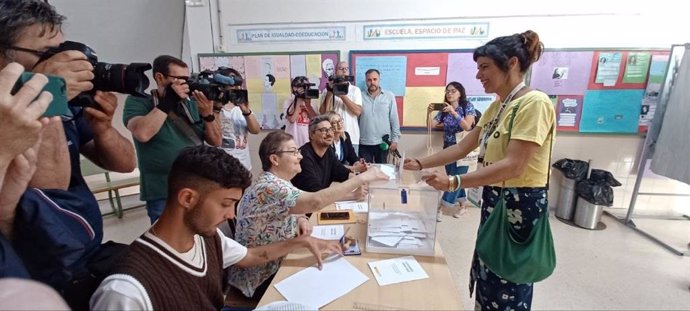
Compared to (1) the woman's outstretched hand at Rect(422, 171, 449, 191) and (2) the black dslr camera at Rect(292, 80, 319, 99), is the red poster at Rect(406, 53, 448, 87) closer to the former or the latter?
(2) the black dslr camera at Rect(292, 80, 319, 99)

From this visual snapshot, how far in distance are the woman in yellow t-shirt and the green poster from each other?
2.68 meters

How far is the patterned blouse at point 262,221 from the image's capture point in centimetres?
140

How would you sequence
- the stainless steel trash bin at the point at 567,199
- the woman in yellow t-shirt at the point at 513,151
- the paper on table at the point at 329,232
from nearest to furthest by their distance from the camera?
the woman in yellow t-shirt at the point at 513,151 → the paper on table at the point at 329,232 → the stainless steel trash bin at the point at 567,199

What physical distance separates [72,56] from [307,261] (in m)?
0.99

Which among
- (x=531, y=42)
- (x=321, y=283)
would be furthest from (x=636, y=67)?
(x=321, y=283)

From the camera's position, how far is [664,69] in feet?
10.3

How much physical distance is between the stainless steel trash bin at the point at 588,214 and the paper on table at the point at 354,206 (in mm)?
2627

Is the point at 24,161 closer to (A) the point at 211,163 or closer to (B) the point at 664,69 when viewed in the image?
(A) the point at 211,163

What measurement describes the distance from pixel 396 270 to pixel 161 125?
4.72 ft

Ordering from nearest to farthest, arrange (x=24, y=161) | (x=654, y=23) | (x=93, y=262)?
1. (x=24, y=161)
2. (x=93, y=262)
3. (x=654, y=23)

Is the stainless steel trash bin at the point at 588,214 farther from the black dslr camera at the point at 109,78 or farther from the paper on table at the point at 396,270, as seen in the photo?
the black dslr camera at the point at 109,78

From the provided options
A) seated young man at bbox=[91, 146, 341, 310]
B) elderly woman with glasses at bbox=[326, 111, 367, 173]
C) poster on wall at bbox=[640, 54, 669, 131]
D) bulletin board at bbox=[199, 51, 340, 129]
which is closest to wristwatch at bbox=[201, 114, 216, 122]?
elderly woman with glasses at bbox=[326, 111, 367, 173]

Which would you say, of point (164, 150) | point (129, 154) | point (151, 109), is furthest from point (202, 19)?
point (129, 154)

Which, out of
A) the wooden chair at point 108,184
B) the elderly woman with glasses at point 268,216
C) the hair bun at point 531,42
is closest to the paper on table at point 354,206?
the elderly woman with glasses at point 268,216
